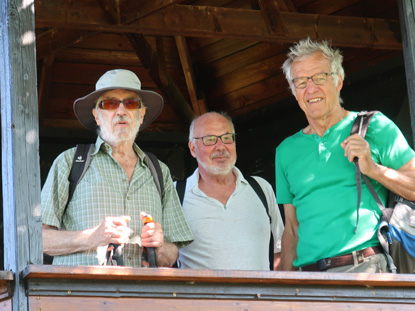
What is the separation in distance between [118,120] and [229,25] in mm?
1977

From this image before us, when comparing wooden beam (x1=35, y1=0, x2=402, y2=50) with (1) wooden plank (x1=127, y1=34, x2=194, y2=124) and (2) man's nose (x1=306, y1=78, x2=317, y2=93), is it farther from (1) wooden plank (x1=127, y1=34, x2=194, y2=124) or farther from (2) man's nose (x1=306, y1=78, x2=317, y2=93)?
(2) man's nose (x1=306, y1=78, x2=317, y2=93)

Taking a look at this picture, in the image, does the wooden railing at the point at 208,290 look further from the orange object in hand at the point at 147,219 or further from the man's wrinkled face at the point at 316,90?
the man's wrinkled face at the point at 316,90

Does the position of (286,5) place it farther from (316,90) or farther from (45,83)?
(316,90)

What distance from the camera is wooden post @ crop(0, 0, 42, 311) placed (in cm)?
372

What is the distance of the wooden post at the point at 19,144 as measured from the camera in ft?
12.2

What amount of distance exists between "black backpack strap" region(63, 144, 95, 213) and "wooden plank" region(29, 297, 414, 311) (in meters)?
0.81

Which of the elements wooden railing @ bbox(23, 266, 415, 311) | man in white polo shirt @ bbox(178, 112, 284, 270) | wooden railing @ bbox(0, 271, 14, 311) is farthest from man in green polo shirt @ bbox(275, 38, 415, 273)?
wooden railing @ bbox(0, 271, 14, 311)

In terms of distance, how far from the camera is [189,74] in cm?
784

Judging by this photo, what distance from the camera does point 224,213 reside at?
4879 millimetres

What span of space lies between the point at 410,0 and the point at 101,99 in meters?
1.76

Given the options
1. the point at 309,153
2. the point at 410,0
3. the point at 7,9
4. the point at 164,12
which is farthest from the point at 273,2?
the point at 7,9

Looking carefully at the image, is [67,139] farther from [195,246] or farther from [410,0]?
[410,0]

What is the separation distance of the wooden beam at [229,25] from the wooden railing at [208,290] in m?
2.65

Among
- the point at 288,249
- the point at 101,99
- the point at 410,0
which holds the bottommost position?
the point at 288,249
